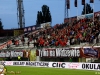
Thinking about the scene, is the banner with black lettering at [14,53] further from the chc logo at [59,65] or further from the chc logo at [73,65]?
the chc logo at [73,65]

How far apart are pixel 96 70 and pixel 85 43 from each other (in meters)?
9.03

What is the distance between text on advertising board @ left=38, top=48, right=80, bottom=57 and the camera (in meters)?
43.1

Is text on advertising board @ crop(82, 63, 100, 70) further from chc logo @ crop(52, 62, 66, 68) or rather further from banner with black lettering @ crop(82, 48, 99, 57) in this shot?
chc logo @ crop(52, 62, 66, 68)

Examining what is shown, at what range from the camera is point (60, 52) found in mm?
45844

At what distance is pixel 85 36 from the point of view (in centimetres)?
4456

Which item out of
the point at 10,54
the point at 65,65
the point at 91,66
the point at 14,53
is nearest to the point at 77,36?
the point at 65,65

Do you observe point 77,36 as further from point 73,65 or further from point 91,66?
point 91,66

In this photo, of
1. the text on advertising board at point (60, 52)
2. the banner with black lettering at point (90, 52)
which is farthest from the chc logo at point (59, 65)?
the banner with black lettering at point (90, 52)

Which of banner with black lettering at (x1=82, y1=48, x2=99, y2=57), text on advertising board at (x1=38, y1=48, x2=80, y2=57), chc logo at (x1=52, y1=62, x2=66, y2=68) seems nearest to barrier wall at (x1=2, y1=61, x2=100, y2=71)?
chc logo at (x1=52, y1=62, x2=66, y2=68)

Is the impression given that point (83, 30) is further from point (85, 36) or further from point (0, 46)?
point (0, 46)

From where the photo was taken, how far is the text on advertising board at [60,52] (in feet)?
141

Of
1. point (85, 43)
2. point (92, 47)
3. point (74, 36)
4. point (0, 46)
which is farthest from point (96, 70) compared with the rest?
point (0, 46)

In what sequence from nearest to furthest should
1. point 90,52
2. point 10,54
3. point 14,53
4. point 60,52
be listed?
point 90,52 → point 60,52 → point 14,53 → point 10,54

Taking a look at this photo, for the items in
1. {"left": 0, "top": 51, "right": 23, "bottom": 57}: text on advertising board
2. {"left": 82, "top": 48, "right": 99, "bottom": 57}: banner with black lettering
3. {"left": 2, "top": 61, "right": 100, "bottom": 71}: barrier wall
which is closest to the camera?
{"left": 2, "top": 61, "right": 100, "bottom": 71}: barrier wall
